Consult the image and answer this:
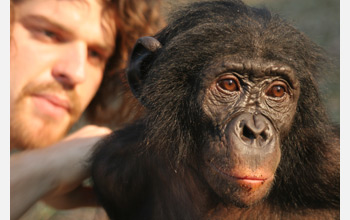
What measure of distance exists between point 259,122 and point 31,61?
2.47 meters

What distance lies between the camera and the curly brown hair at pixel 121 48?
15.8ft

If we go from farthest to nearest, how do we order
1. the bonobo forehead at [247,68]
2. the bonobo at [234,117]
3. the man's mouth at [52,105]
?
1. the man's mouth at [52,105]
2. the bonobo forehead at [247,68]
3. the bonobo at [234,117]

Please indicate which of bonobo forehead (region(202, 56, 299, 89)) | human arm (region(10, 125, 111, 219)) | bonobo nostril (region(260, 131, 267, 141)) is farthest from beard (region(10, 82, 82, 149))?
bonobo nostril (region(260, 131, 267, 141))

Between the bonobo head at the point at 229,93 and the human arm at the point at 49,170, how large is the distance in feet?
4.01

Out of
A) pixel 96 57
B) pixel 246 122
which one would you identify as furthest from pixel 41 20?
pixel 246 122

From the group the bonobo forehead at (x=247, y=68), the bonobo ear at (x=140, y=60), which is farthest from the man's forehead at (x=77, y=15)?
the bonobo forehead at (x=247, y=68)

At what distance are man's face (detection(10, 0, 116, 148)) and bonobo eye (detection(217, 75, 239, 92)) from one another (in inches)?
76.8

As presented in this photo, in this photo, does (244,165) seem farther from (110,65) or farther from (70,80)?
(110,65)

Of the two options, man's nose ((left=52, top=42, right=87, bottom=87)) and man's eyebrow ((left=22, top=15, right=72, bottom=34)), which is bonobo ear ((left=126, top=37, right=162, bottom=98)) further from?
man's eyebrow ((left=22, top=15, right=72, bottom=34))

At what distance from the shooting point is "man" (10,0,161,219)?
3838 mm

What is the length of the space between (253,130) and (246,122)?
7 centimetres

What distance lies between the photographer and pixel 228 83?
2734 mm

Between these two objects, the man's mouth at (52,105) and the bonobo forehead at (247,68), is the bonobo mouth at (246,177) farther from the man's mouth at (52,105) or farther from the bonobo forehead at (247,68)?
the man's mouth at (52,105)

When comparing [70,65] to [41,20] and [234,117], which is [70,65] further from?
[234,117]
